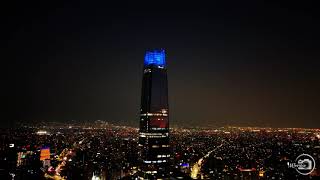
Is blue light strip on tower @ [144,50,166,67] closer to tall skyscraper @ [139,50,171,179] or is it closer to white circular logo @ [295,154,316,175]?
tall skyscraper @ [139,50,171,179]

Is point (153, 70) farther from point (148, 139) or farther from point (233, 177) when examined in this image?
point (233, 177)

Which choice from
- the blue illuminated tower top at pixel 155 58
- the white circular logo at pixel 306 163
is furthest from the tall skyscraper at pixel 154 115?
the white circular logo at pixel 306 163

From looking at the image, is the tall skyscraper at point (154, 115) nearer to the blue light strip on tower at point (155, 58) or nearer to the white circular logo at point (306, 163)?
the blue light strip on tower at point (155, 58)

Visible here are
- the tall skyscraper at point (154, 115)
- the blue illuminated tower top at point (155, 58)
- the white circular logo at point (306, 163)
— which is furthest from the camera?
the blue illuminated tower top at point (155, 58)

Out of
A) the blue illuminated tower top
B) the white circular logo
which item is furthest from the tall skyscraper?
the white circular logo

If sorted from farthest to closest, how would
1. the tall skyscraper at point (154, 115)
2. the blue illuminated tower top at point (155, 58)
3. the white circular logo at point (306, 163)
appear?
1. the blue illuminated tower top at point (155, 58)
2. the tall skyscraper at point (154, 115)
3. the white circular logo at point (306, 163)

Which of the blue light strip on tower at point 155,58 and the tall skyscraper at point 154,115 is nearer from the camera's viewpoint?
the tall skyscraper at point 154,115

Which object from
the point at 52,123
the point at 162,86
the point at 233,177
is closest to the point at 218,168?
the point at 233,177

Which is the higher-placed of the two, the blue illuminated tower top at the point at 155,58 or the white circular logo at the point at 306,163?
the blue illuminated tower top at the point at 155,58
